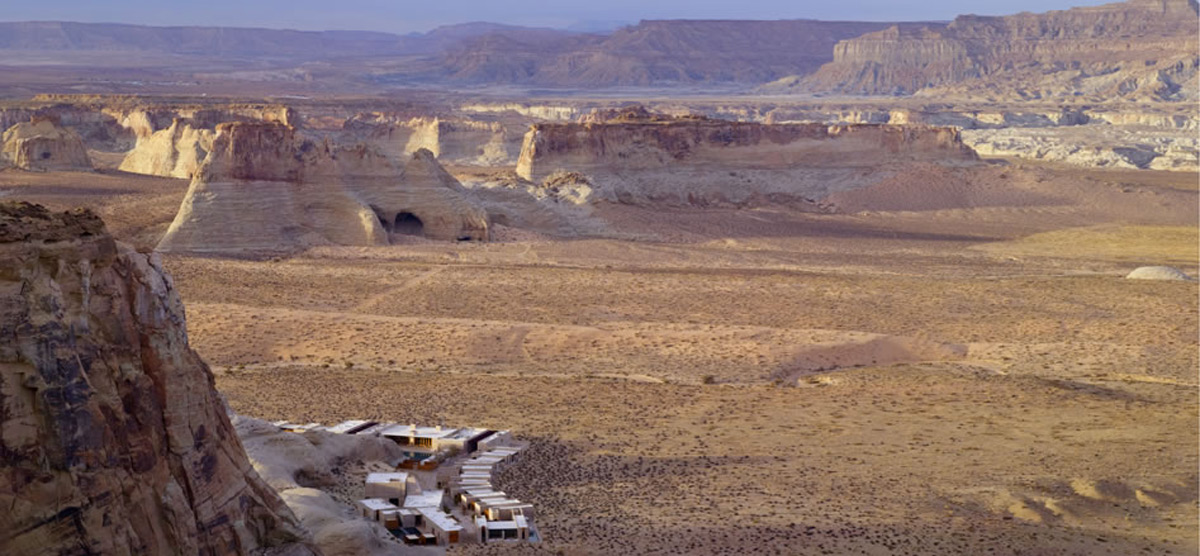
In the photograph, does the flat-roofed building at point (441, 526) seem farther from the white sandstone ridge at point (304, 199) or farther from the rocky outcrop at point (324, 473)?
the white sandstone ridge at point (304, 199)

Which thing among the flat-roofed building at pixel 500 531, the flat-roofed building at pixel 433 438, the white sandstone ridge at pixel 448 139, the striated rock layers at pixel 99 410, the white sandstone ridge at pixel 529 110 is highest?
the striated rock layers at pixel 99 410

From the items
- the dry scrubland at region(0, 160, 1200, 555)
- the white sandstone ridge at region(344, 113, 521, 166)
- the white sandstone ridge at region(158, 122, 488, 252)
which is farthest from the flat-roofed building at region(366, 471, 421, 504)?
the white sandstone ridge at region(344, 113, 521, 166)

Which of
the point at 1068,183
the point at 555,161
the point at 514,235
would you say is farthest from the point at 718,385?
the point at 1068,183

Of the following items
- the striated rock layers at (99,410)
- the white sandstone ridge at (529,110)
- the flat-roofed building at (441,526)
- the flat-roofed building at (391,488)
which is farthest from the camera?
the white sandstone ridge at (529,110)

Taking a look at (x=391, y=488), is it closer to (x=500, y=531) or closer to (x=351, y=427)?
(x=500, y=531)

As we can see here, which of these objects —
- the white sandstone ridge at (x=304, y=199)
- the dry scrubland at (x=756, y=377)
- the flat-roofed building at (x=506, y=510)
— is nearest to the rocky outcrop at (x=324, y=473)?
the flat-roofed building at (x=506, y=510)

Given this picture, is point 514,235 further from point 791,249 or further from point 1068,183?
point 1068,183

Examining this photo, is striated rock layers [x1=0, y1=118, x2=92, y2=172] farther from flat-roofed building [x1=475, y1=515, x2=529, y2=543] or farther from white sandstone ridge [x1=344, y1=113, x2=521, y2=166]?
flat-roofed building [x1=475, y1=515, x2=529, y2=543]
